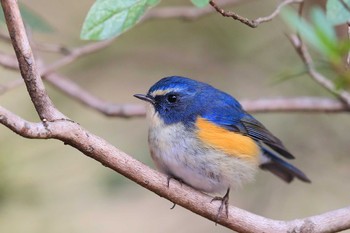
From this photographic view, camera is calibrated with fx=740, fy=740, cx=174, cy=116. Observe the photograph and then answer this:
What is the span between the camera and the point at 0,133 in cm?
501

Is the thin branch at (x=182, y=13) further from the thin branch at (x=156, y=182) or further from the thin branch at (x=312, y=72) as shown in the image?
the thin branch at (x=156, y=182)

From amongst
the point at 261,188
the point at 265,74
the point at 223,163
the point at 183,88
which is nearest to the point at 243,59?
the point at 265,74

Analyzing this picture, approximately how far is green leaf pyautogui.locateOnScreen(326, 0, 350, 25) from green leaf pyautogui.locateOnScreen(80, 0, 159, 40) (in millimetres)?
572

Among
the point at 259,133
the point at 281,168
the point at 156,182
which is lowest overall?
the point at 281,168

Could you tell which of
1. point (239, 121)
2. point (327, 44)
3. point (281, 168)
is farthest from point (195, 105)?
point (327, 44)

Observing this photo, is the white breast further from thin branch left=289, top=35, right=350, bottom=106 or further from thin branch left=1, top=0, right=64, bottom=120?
thin branch left=1, top=0, right=64, bottom=120

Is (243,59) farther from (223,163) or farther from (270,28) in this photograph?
(223,163)

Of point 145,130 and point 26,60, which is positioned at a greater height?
point 26,60

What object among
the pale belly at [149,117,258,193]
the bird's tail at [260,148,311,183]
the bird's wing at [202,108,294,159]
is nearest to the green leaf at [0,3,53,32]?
the pale belly at [149,117,258,193]

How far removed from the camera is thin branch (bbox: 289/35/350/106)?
3.38m

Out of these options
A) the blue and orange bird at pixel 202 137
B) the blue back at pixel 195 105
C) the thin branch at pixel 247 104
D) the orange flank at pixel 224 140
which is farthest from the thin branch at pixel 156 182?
the thin branch at pixel 247 104

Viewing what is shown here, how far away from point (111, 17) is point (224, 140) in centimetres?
152

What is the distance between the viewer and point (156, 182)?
110 inches

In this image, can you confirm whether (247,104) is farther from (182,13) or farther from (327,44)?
(327,44)
